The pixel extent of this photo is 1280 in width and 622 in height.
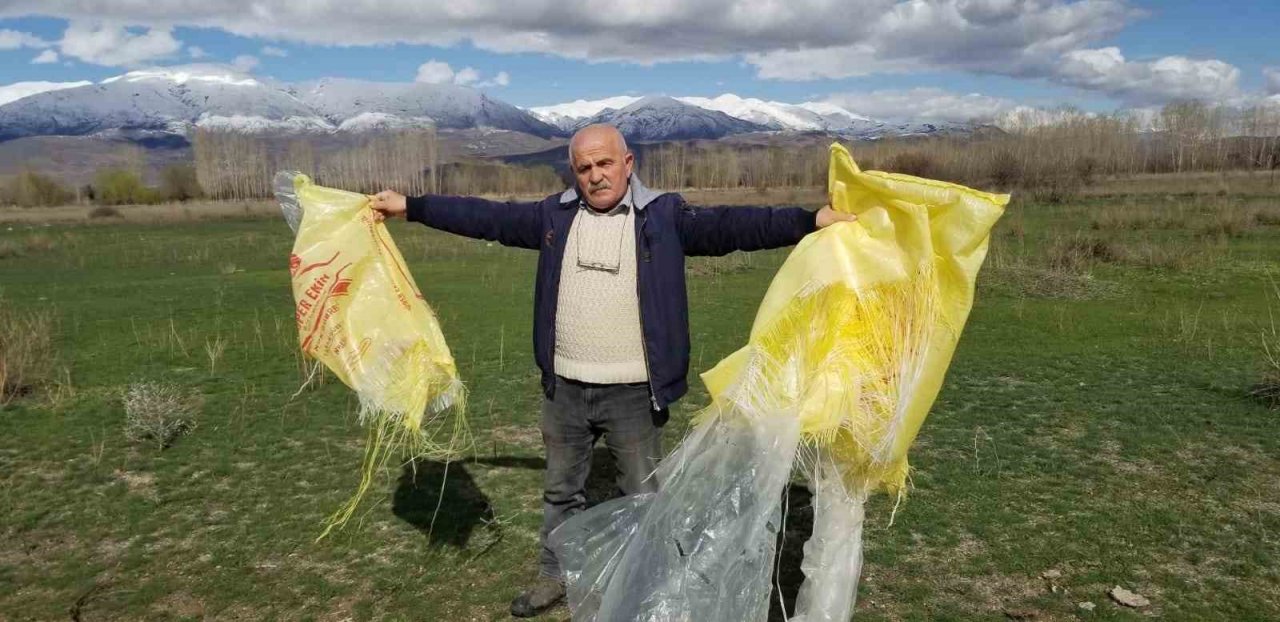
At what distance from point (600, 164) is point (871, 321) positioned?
45.9 inches

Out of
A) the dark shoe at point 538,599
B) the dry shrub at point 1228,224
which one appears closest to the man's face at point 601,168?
the dark shoe at point 538,599

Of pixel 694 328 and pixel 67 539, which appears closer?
pixel 67 539

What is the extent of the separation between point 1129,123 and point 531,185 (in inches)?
2136

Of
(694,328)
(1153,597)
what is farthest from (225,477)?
(694,328)

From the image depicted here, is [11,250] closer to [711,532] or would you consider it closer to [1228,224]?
[711,532]

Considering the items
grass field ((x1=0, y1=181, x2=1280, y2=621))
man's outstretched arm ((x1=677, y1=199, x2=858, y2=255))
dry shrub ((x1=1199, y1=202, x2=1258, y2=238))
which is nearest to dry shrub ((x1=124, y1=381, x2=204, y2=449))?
grass field ((x1=0, y1=181, x2=1280, y2=621))

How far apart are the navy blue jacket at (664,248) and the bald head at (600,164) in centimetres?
9

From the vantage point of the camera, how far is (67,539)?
15.6ft

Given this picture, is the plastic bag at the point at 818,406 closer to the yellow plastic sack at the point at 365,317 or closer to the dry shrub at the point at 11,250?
the yellow plastic sack at the point at 365,317

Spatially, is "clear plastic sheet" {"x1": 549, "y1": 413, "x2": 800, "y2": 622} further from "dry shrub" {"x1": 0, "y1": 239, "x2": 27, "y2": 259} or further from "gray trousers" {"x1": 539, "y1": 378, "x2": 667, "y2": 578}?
"dry shrub" {"x1": 0, "y1": 239, "x2": 27, "y2": 259}

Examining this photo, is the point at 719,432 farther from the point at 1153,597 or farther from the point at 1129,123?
the point at 1129,123

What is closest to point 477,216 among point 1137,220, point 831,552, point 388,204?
point 388,204

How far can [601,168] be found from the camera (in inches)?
128

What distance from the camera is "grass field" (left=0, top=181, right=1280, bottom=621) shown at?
13.2 ft
